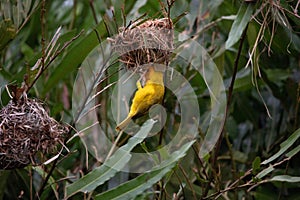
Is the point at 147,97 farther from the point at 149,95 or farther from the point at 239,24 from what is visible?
the point at 239,24

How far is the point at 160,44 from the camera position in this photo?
3.52ft

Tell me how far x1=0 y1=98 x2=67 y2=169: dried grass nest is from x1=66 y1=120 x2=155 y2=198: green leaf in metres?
0.10

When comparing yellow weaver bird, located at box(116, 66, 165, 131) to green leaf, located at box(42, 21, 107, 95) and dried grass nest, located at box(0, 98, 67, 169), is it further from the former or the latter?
green leaf, located at box(42, 21, 107, 95)

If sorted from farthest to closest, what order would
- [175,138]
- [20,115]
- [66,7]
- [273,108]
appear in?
[66,7] < [273,108] < [175,138] < [20,115]

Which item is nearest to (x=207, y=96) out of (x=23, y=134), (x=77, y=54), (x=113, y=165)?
(x=77, y=54)

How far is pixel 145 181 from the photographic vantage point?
107 centimetres

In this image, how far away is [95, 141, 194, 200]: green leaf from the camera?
3.40ft

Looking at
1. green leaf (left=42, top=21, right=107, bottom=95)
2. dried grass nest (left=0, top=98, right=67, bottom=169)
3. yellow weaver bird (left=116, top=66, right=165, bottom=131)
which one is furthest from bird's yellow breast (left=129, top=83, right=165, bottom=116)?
green leaf (left=42, top=21, right=107, bottom=95)

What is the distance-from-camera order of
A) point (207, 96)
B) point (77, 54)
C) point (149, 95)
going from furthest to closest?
point (207, 96) → point (77, 54) → point (149, 95)

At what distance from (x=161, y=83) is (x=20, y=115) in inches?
9.8

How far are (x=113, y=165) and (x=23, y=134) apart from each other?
0.18 meters

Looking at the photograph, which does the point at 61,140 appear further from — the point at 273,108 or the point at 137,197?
the point at 273,108

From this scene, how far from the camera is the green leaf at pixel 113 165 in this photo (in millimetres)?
1107

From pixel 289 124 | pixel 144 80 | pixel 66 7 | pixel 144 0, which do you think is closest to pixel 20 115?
pixel 144 80
